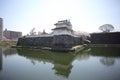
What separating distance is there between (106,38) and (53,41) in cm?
1754

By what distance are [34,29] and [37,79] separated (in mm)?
37105

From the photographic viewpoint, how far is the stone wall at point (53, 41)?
18628 mm

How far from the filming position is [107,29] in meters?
40.9

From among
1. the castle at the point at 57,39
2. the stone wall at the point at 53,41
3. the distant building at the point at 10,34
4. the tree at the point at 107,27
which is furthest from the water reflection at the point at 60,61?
the distant building at the point at 10,34

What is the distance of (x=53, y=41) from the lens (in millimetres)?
21516

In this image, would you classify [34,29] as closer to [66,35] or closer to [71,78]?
[66,35]

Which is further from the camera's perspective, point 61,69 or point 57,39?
point 57,39

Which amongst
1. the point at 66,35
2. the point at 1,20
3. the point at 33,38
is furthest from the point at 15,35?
the point at 66,35

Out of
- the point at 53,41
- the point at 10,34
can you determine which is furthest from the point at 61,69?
the point at 10,34

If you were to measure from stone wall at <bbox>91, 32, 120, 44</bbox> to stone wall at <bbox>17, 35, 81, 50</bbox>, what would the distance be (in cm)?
853

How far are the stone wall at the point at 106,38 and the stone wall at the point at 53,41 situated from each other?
336 inches

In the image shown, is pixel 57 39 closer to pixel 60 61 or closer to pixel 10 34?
pixel 60 61

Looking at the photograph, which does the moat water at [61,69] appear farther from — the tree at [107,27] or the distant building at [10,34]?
the distant building at [10,34]

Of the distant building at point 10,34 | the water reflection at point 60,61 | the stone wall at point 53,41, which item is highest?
the distant building at point 10,34
